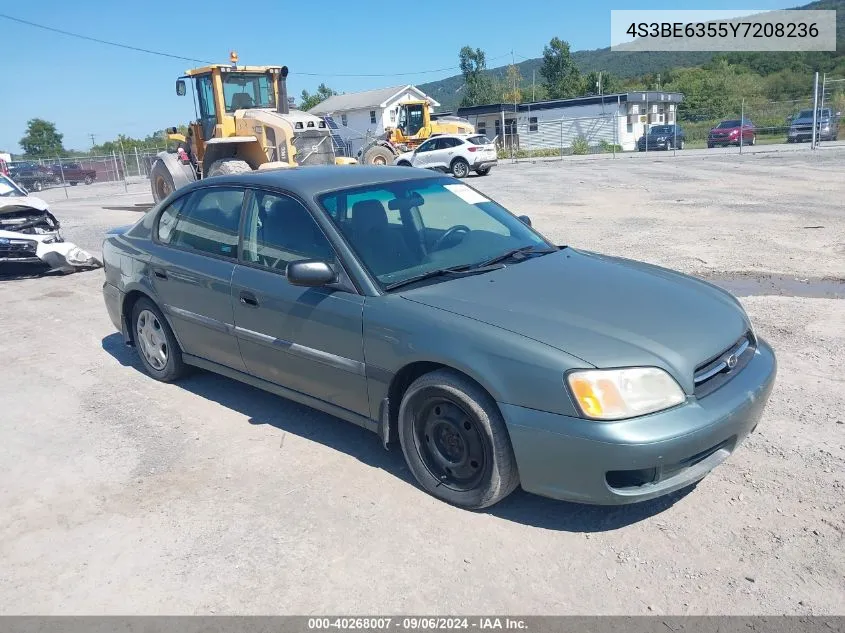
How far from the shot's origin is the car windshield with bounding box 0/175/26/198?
1023 centimetres

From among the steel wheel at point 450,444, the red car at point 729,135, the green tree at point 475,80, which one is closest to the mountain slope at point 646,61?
the green tree at point 475,80

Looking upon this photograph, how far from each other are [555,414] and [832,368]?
2988mm

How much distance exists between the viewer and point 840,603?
8.71ft

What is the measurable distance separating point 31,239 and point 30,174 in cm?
3320

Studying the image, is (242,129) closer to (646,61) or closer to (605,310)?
(605,310)

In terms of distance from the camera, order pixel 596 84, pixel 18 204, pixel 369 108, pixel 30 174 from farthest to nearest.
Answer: pixel 596 84
pixel 369 108
pixel 30 174
pixel 18 204

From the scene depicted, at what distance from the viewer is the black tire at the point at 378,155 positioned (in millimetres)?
27159

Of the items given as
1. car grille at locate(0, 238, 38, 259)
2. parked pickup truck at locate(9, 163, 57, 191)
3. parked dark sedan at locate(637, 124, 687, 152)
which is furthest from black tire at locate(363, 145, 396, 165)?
parked pickup truck at locate(9, 163, 57, 191)

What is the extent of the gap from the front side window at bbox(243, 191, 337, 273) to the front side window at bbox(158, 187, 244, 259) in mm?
161

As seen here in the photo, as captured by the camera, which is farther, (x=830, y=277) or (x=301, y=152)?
(x=301, y=152)

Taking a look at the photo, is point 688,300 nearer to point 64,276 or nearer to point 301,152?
point 64,276

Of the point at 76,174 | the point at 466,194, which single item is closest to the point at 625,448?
the point at 466,194

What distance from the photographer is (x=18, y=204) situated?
961 cm

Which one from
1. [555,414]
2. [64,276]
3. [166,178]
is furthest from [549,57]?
[555,414]
